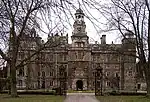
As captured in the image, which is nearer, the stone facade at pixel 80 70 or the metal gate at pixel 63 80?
the metal gate at pixel 63 80

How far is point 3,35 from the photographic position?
6754 mm

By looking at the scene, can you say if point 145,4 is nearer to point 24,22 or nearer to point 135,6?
point 135,6

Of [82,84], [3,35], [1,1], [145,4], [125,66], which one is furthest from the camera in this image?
[125,66]

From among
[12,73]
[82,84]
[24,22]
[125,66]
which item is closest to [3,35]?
[24,22]

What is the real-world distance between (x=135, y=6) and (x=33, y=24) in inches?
1061

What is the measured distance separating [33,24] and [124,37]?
89.0 feet

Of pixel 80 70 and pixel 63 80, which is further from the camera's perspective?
pixel 80 70

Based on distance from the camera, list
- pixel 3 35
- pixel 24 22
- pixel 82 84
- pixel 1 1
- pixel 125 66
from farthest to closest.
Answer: pixel 125 66, pixel 82 84, pixel 3 35, pixel 24 22, pixel 1 1

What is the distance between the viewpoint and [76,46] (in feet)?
249

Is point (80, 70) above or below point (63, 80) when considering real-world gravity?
above

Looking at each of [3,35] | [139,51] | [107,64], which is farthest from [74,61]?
[3,35]

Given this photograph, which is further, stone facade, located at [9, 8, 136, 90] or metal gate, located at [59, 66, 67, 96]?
stone facade, located at [9, 8, 136, 90]

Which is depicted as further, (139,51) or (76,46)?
(76,46)

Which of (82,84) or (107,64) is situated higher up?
(107,64)
